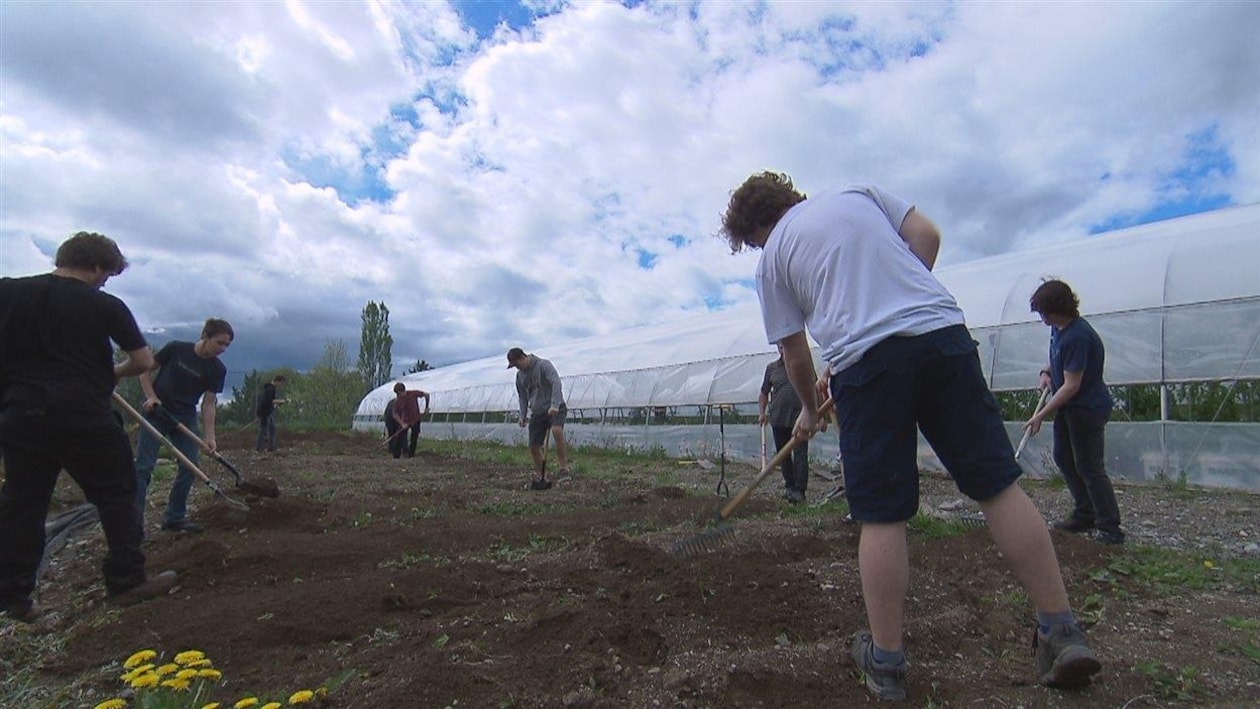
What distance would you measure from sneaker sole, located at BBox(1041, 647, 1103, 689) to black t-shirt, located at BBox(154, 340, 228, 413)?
5827 mm

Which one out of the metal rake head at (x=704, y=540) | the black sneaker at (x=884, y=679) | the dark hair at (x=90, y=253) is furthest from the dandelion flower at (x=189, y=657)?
the dark hair at (x=90, y=253)

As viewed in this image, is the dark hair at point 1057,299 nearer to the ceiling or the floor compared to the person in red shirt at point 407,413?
nearer to the ceiling

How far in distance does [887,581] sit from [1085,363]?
3.06 meters

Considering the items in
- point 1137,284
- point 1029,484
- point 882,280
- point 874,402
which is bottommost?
point 1029,484

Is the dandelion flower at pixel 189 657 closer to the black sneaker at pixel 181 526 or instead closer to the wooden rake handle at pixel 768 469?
the wooden rake handle at pixel 768 469

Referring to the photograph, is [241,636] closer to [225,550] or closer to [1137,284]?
[225,550]

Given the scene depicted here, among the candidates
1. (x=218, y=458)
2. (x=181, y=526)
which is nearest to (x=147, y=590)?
(x=181, y=526)

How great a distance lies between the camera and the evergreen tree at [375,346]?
5929 centimetres

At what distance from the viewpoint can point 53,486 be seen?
134 inches

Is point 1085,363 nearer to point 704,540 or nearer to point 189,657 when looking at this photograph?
point 704,540

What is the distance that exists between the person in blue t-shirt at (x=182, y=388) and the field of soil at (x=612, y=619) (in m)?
0.33

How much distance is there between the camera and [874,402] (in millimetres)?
2141

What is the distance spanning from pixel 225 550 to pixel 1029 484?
324 inches

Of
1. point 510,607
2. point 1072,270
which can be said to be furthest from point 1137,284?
point 510,607
